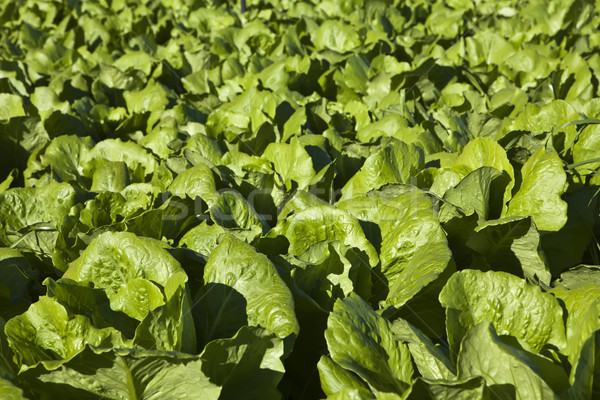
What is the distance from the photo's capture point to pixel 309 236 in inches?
70.7

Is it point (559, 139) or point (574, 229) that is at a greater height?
point (559, 139)

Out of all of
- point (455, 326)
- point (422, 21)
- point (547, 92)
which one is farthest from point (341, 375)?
point (422, 21)

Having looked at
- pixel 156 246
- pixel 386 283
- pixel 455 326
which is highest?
pixel 156 246

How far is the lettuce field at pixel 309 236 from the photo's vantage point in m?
1.32

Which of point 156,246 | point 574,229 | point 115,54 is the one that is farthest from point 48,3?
point 574,229

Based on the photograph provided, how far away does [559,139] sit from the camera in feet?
7.54

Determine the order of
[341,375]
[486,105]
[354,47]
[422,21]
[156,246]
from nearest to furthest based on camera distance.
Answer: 1. [341,375]
2. [156,246]
3. [486,105]
4. [354,47]
5. [422,21]

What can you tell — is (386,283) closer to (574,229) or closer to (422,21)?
(574,229)

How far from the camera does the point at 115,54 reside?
4.36 meters

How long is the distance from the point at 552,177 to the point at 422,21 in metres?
3.77

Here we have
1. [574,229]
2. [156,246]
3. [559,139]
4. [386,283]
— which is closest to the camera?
[156,246]

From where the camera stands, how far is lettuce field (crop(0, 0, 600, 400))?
4.32 ft

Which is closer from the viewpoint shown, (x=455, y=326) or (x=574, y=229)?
(x=455, y=326)

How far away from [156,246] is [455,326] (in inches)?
32.8
